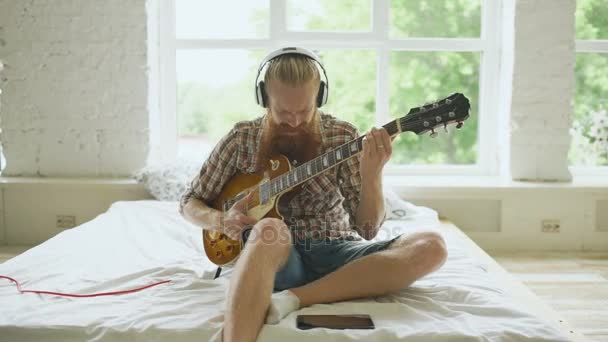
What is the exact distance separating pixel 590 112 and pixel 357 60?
1.34m

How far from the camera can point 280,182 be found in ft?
5.21

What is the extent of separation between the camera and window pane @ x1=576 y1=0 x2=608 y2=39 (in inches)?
127

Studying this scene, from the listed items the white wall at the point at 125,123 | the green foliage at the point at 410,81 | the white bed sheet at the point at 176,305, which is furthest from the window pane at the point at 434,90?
the white bed sheet at the point at 176,305

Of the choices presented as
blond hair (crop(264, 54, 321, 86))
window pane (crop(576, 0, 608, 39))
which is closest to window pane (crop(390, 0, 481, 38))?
window pane (crop(576, 0, 608, 39))

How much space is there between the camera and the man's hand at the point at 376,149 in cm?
147

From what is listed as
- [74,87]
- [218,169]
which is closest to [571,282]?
[218,169]

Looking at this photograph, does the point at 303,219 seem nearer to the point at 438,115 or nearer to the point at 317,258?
the point at 317,258

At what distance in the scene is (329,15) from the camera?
323cm

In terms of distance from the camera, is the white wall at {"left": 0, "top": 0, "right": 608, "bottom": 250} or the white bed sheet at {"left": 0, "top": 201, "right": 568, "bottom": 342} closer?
the white bed sheet at {"left": 0, "top": 201, "right": 568, "bottom": 342}

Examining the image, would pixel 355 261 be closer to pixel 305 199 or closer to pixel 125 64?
pixel 305 199

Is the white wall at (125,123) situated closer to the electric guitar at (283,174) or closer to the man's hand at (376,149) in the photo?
the electric guitar at (283,174)

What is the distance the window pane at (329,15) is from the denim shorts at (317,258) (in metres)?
1.91

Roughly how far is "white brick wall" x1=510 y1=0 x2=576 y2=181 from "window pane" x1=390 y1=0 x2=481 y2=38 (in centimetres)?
33

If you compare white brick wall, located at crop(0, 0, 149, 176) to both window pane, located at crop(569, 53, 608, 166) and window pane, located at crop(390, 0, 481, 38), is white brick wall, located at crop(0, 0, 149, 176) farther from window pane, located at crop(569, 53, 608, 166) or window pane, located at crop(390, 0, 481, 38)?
window pane, located at crop(569, 53, 608, 166)
